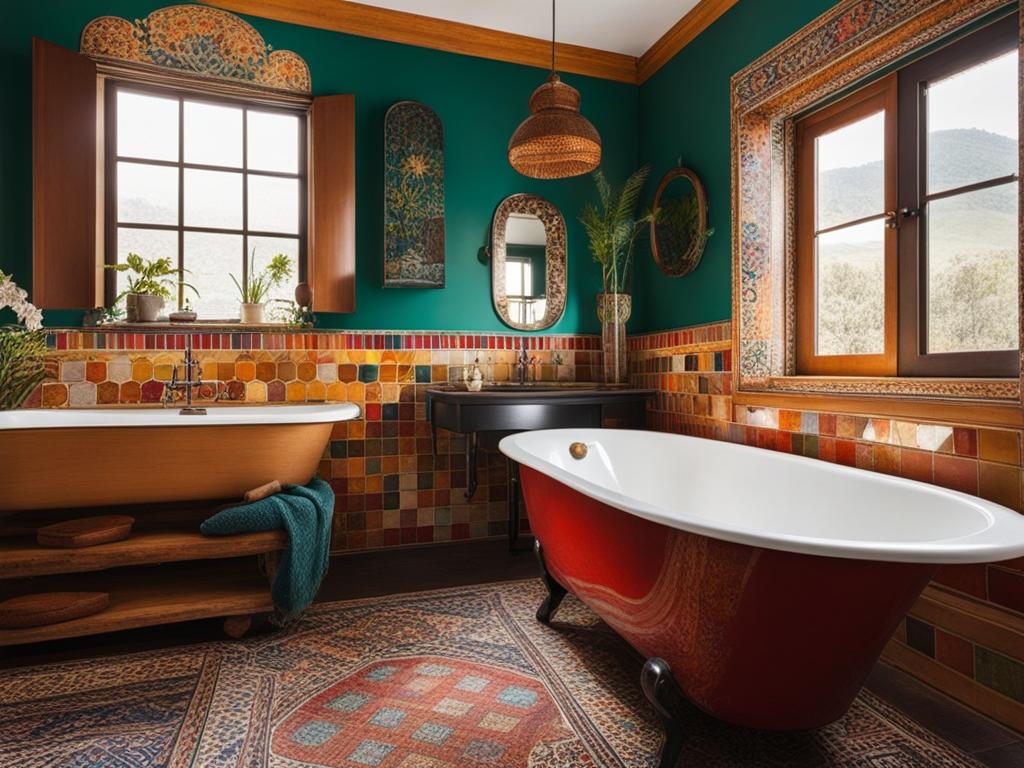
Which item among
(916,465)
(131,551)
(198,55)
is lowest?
(131,551)

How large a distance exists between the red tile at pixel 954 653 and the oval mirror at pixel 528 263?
7.24 feet

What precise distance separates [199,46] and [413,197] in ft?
3.79

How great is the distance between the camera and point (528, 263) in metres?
3.39

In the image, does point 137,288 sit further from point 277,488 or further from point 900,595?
point 900,595

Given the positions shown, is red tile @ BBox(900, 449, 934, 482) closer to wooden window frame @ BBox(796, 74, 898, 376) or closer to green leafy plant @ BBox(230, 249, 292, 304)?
wooden window frame @ BBox(796, 74, 898, 376)

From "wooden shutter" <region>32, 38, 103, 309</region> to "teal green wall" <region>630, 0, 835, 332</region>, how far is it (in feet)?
8.84

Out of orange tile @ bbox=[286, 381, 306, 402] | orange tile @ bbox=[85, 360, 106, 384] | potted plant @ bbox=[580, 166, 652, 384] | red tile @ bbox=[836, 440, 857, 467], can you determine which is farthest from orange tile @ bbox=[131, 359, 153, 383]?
red tile @ bbox=[836, 440, 857, 467]

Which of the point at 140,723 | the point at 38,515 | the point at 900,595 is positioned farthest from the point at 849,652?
the point at 38,515

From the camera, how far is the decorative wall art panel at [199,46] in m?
2.71

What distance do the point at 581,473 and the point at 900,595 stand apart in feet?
4.54

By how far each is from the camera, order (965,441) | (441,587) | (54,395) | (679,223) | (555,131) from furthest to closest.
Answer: (679,223) < (54,395) < (441,587) < (555,131) < (965,441)

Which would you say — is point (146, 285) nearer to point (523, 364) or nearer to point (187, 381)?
point (187, 381)

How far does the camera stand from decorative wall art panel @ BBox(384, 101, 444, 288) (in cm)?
304

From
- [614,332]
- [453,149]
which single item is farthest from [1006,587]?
[453,149]
